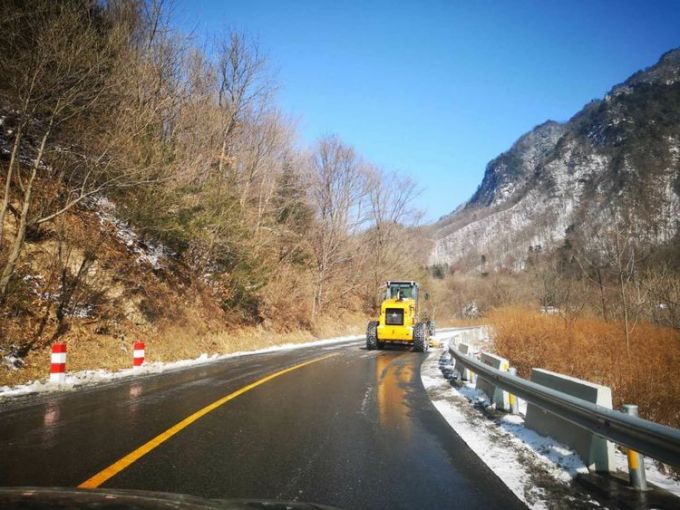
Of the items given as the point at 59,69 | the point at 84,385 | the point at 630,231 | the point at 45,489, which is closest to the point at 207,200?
the point at 59,69

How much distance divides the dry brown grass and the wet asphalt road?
424cm

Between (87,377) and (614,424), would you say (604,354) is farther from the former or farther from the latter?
(87,377)

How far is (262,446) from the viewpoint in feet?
15.8

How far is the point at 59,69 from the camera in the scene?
32.5 ft

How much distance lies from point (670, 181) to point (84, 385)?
114m

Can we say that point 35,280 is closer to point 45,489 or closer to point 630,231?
point 45,489

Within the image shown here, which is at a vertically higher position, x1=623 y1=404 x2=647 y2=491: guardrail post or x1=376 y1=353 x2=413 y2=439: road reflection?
x1=623 y1=404 x2=647 y2=491: guardrail post

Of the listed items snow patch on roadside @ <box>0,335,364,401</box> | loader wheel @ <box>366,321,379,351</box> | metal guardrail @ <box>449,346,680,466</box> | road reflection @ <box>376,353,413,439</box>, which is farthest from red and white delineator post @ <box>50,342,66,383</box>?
loader wheel @ <box>366,321,379,351</box>

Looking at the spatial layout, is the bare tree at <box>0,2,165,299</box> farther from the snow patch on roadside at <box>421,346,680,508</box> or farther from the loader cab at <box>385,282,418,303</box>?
the loader cab at <box>385,282,418,303</box>

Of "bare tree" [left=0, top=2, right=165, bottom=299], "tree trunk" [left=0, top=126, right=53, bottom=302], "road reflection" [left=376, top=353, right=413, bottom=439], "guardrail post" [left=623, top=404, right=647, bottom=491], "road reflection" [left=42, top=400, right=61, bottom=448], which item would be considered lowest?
"road reflection" [left=376, top=353, right=413, bottom=439]

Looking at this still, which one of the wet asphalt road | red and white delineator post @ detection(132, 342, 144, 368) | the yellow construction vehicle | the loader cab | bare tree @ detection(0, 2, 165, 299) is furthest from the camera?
the loader cab

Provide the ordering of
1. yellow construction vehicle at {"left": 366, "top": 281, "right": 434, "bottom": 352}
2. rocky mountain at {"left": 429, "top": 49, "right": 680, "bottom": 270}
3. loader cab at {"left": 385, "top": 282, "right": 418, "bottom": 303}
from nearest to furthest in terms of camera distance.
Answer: yellow construction vehicle at {"left": 366, "top": 281, "right": 434, "bottom": 352}, loader cab at {"left": 385, "top": 282, "right": 418, "bottom": 303}, rocky mountain at {"left": 429, "top": 49, "right": 680, "bottom": 270}

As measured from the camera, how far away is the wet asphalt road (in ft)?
11.8

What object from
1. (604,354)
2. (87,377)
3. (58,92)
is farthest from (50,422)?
(604,354)
